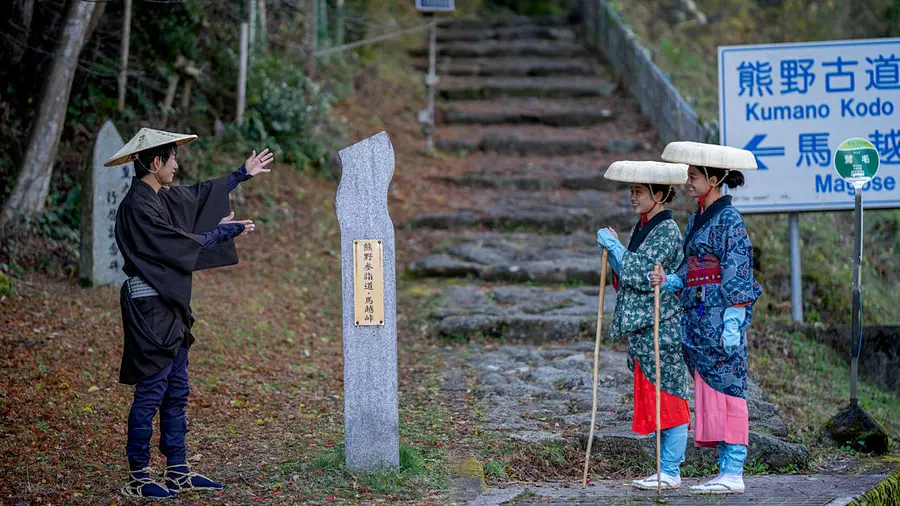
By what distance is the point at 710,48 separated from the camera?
1719cm

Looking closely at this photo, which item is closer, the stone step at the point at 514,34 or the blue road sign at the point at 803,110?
the blue road sign at the point at 803,110

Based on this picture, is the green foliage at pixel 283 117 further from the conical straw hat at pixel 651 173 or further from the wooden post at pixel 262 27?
the conical straw hat at pixel 651 173

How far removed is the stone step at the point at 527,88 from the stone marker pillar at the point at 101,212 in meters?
7.54

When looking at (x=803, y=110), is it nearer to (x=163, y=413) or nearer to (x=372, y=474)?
(x=372, y=474)

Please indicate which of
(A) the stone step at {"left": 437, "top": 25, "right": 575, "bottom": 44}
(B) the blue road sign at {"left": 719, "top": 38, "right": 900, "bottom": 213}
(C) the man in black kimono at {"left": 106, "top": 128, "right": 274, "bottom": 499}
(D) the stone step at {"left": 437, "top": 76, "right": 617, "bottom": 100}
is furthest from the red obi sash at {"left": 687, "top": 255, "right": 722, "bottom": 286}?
(A) the stone step at {"left": 437, "top": 25, "right": 575, "bottom": 44}

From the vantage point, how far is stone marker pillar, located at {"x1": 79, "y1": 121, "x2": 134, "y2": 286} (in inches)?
319

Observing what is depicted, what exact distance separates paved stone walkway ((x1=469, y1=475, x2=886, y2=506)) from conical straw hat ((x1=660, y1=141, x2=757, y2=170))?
1732 millimetres

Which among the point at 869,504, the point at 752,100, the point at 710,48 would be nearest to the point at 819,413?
the point at 869,504

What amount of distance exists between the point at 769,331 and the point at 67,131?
7457 millimetres

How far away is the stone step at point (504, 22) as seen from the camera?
17.8 meters

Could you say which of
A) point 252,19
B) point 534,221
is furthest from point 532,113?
point 252,19

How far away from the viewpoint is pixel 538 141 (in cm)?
1309

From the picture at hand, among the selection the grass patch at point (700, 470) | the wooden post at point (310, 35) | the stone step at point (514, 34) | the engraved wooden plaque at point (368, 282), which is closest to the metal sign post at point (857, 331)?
the grass patch at point (700, 470)

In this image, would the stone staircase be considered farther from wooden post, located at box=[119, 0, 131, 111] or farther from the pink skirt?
wooden post, located at box=[119, 0, 131, 111]
